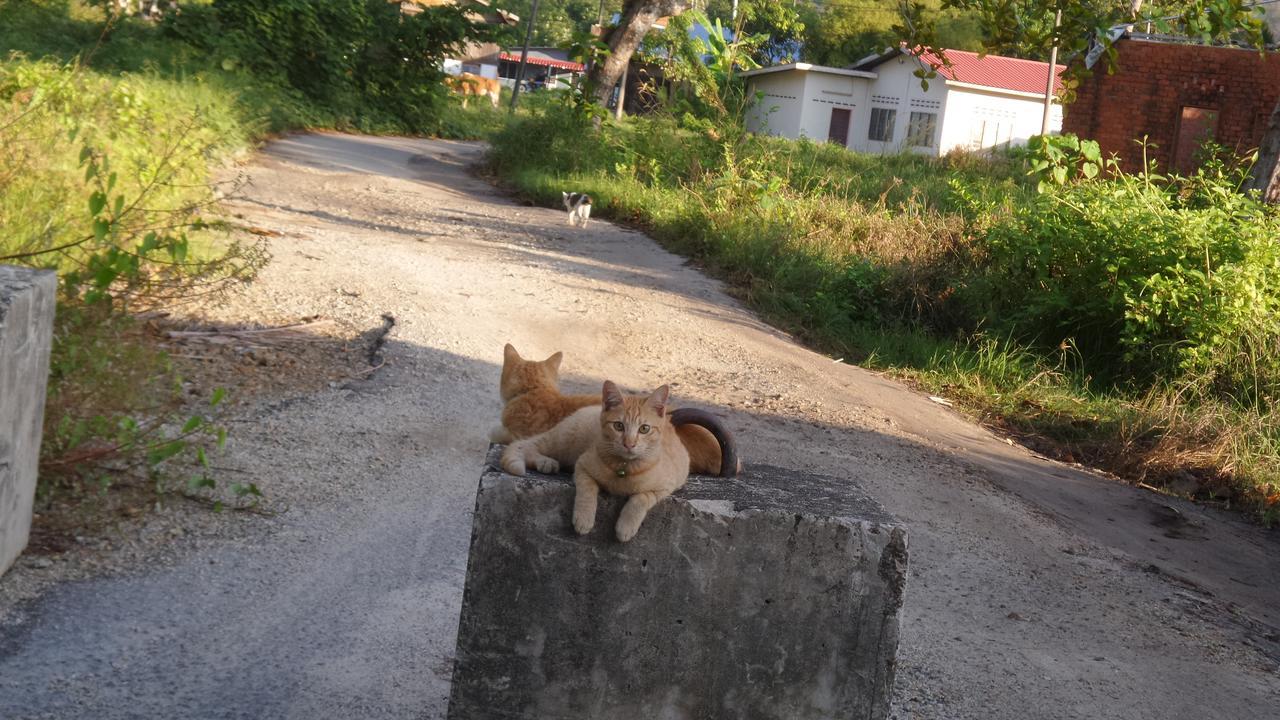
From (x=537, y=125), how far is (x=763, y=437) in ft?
49.2

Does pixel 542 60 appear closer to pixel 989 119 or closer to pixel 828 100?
pixel 828 100

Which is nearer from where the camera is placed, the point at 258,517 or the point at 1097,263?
the point at 258,517

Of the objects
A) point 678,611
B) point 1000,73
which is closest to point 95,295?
point 678,611

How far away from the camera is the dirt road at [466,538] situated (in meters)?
4.02

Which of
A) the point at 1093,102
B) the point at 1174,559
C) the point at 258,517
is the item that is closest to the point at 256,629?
the point at 258,517

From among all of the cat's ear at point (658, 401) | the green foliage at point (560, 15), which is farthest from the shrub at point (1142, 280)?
the green foliage at point (560, 15)

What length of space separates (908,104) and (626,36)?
20.6m

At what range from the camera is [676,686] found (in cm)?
337

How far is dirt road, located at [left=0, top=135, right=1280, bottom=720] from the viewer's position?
158 inches

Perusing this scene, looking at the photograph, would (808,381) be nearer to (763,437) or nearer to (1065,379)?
(763,437)

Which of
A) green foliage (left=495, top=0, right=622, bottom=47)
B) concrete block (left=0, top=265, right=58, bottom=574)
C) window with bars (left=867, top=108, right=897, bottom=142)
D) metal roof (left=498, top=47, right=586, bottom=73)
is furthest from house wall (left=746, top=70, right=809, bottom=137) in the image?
concrete block (left=0, top=265, right=58, bottom=574)

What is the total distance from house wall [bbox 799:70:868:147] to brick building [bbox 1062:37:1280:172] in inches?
735

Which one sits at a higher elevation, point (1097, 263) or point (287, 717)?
point (1097, 263)

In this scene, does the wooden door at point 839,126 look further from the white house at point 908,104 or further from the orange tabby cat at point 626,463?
the orange tabby cat at point 626,463
